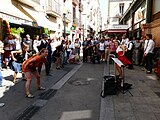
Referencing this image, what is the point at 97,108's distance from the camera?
17.4ft

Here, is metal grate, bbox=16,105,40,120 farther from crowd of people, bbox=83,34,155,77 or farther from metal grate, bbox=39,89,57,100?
crowd of people, bbox=83,34,155,77

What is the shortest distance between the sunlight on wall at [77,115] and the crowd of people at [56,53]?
1.65 meters

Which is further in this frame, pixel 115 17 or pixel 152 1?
pixel 115 17

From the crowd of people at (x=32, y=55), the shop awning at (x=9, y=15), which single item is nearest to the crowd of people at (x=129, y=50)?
the crowd of people at (x=32, y=55)

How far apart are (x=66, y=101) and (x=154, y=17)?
9527mm

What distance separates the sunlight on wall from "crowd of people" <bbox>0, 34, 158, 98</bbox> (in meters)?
1.65

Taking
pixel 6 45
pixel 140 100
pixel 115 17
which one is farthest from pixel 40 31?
pixel 115 17

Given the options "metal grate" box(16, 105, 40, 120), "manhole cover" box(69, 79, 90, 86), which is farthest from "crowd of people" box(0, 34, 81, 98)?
"manhole cover" box(69, 79, 90, 86)

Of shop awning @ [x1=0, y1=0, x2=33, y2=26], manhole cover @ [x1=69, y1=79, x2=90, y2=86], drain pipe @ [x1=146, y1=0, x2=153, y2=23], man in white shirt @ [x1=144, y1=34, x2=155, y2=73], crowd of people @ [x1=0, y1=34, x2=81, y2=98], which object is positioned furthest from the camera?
drain pipe @ [x1=146, y1=0, x2=153, y2=23]

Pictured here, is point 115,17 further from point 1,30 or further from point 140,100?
point 140,100

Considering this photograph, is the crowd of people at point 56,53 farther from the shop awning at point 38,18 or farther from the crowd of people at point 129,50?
the shop awning at point 38,18

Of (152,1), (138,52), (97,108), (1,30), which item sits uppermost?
(152,1)

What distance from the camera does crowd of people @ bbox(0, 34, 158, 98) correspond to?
637 cm

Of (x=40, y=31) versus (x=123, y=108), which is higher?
(x=40, y=31)
